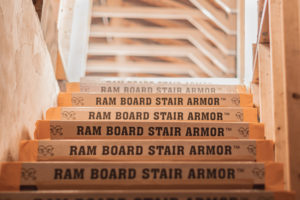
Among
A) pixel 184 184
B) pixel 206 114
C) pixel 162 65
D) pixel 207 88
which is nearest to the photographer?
pixel 184 184

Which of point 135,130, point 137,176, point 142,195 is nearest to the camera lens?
point 142,195

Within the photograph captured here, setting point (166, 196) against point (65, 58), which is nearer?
point (166, 196)

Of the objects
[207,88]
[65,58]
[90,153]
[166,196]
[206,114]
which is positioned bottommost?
[166,196]

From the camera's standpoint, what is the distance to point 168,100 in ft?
9.52

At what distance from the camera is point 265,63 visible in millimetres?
2467

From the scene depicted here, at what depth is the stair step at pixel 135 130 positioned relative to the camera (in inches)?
92.4

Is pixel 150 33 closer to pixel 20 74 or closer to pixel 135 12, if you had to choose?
pixel 135 12

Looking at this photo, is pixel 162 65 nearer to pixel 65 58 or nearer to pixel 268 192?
pixel 65 58

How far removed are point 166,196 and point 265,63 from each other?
1.08 metres

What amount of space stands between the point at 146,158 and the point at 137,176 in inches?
8.3

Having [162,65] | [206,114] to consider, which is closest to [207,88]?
[206,114]

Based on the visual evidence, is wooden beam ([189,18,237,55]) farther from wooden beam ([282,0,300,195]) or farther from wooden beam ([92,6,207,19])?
wooden beam ([282,0,300,195])

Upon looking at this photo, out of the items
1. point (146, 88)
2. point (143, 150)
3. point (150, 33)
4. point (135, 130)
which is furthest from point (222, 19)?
point (143, 150)

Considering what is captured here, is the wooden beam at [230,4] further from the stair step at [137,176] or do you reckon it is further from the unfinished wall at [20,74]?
the stair step at [137,176]
